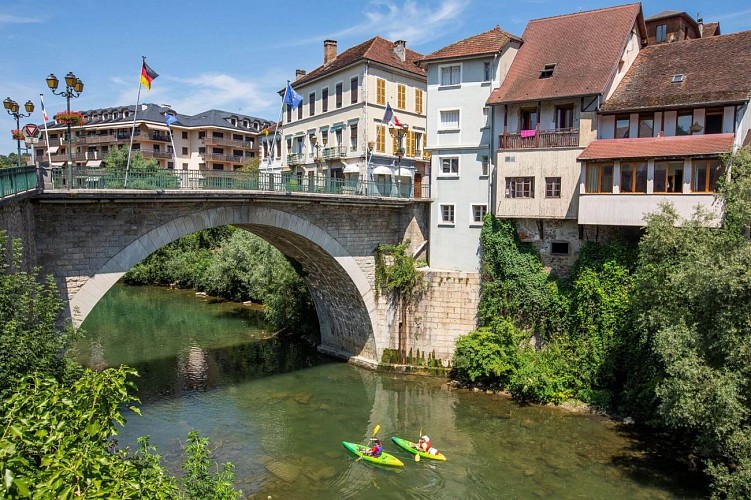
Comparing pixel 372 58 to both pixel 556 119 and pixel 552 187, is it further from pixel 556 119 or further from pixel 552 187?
pixel 552 187

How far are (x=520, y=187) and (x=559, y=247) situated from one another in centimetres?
289

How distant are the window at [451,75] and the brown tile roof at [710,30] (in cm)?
1375

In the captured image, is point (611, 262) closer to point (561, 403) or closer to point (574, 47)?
point (561, 403)

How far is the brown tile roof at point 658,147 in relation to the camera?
19484mm

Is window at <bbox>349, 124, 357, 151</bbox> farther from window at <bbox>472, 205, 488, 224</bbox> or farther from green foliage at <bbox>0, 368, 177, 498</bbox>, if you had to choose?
green foliage at <bbox>0, 368, 177, 498</bbox>

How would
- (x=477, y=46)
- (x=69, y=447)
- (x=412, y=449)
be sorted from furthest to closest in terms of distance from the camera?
1. (x=477, y=46)
2. (x=412, y=449)
3. (x=69, y=447)

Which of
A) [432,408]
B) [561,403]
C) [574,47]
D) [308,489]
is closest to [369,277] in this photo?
[432,408]

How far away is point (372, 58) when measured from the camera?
32.1 m

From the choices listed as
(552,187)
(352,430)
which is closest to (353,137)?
(552,187)

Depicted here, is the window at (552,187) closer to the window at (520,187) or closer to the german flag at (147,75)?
the window at (520,187)

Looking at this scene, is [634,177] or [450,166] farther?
[450,166]

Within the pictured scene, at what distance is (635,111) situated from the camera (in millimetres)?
22047

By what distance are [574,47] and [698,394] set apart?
16.2 meters

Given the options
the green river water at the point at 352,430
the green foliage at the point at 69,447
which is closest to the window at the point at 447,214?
the green river water at the point at 352,430
